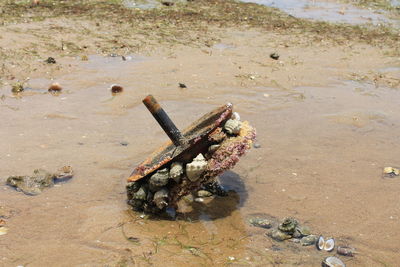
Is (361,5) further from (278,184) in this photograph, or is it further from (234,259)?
(234,259)

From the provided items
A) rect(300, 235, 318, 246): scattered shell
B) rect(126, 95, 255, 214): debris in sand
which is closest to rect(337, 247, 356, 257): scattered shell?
rect(300, 235, 318, 246): scattered shell

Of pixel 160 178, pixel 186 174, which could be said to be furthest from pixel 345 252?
pixel 160 178

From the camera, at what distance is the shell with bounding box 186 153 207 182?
498cm

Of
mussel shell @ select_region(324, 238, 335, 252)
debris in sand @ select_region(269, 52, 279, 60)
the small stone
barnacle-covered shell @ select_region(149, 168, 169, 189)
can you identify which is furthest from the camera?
debris in sand @ select_region(269, 52, 279, 60)

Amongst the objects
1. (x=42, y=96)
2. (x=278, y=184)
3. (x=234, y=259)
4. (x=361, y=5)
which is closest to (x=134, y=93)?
(x=42, y=96)

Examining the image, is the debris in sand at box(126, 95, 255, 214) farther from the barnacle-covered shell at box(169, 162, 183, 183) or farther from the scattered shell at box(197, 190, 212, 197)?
the scattered shell at box(197, 190, 212, 197)

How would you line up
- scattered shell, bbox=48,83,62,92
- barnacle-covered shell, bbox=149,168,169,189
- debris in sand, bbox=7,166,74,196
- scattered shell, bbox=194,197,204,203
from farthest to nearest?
scattered shell, bbox=48,83,62,92 < scattered shell, bbox=194,197,204,203 < debris in sand, bbox=7,166,74,196 < barnacle-covered shell, bbox=149,168,169,189

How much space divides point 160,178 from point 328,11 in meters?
15.0

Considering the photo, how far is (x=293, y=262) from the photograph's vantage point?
466 cm

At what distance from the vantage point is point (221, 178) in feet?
20.9

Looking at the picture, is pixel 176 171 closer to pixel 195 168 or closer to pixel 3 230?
pixel 195 168

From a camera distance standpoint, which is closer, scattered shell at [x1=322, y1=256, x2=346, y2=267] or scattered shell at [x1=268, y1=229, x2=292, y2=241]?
scattered shell at [x1=322, y1=256, x2=346, y2=267]

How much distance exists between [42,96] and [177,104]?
266 centimetres

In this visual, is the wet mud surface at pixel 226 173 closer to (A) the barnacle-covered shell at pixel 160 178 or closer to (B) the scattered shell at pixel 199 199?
(B) the scattered shell at pixel 199 199
